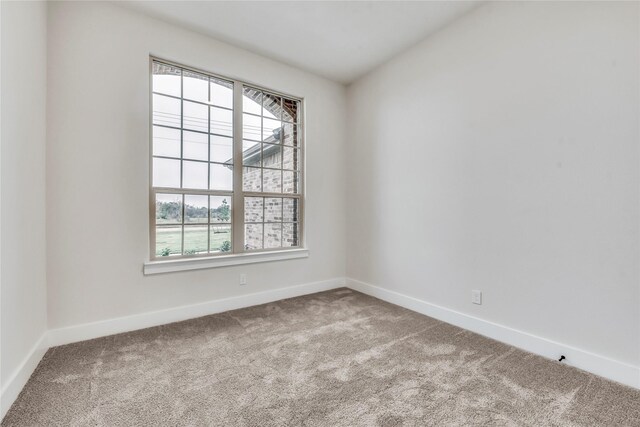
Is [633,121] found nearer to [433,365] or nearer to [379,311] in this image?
[433,365]

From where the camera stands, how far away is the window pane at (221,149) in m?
2.98

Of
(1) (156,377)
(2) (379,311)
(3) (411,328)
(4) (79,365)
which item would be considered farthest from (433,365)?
(4) (79,365)

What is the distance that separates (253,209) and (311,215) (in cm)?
75

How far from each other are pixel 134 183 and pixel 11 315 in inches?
48.6

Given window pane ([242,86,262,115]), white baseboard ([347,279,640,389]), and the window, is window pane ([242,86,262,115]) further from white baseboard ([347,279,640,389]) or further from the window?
white baseboard ([347,279,640,389])

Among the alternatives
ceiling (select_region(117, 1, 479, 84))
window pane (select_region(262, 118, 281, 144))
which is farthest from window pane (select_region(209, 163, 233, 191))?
ceiling (select_region(117, 1, 479, 84))

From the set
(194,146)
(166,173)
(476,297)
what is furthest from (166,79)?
(476,297)

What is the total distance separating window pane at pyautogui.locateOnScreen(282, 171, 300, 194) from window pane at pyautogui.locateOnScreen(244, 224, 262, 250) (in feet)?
1.87

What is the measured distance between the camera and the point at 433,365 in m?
1.93

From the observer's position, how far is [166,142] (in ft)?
8.95

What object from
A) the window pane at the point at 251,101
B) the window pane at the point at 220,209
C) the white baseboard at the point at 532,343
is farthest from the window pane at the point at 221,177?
the white baseboard at the point at 532,343

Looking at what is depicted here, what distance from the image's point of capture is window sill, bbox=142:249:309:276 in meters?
2.60

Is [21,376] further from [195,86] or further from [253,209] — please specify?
[195,86]

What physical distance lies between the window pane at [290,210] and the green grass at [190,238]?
0.72 m
